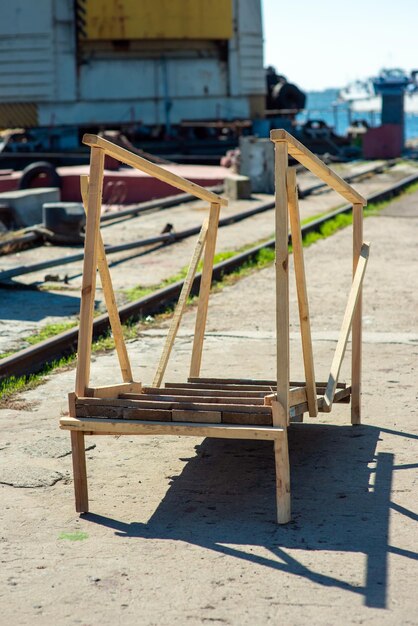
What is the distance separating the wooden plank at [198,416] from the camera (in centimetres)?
448

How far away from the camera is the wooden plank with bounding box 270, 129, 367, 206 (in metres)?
4.31

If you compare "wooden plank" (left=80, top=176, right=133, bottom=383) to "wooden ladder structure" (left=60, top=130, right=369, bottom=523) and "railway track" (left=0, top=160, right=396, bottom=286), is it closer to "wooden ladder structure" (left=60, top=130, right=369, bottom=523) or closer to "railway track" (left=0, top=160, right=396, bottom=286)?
"wooden ladder structure" (left=60, top=130, right=369, bottom=523)

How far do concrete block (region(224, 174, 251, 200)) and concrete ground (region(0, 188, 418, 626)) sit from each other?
42.5 ft

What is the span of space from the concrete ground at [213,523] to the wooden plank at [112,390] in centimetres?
39

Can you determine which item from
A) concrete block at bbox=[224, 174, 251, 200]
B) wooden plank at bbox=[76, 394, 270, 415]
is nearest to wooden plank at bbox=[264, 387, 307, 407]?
wooden plank at bbox=[76, 394, 270, 415]

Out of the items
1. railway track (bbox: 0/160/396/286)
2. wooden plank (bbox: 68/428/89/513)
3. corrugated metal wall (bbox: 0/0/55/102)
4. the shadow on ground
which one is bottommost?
railway track (bbox: 0/160/396/286)

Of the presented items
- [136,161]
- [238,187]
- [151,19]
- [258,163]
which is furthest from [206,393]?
[151,19]

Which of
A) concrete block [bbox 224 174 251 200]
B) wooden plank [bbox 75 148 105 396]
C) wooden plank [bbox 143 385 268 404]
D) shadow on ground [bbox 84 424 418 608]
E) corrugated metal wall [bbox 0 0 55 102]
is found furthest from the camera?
corrugated metal wall [bbox 0 0 55 102]

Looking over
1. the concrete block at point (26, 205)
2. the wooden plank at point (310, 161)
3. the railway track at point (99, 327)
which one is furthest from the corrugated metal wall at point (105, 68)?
the wooden plank at point (310, 161)

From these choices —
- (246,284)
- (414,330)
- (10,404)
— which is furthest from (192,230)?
(10,404)

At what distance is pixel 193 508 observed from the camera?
4.57 m

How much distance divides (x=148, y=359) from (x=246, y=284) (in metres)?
3.55

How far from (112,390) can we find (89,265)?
63 centimetres

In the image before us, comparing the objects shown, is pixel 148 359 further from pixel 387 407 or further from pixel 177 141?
pixel 177 141
